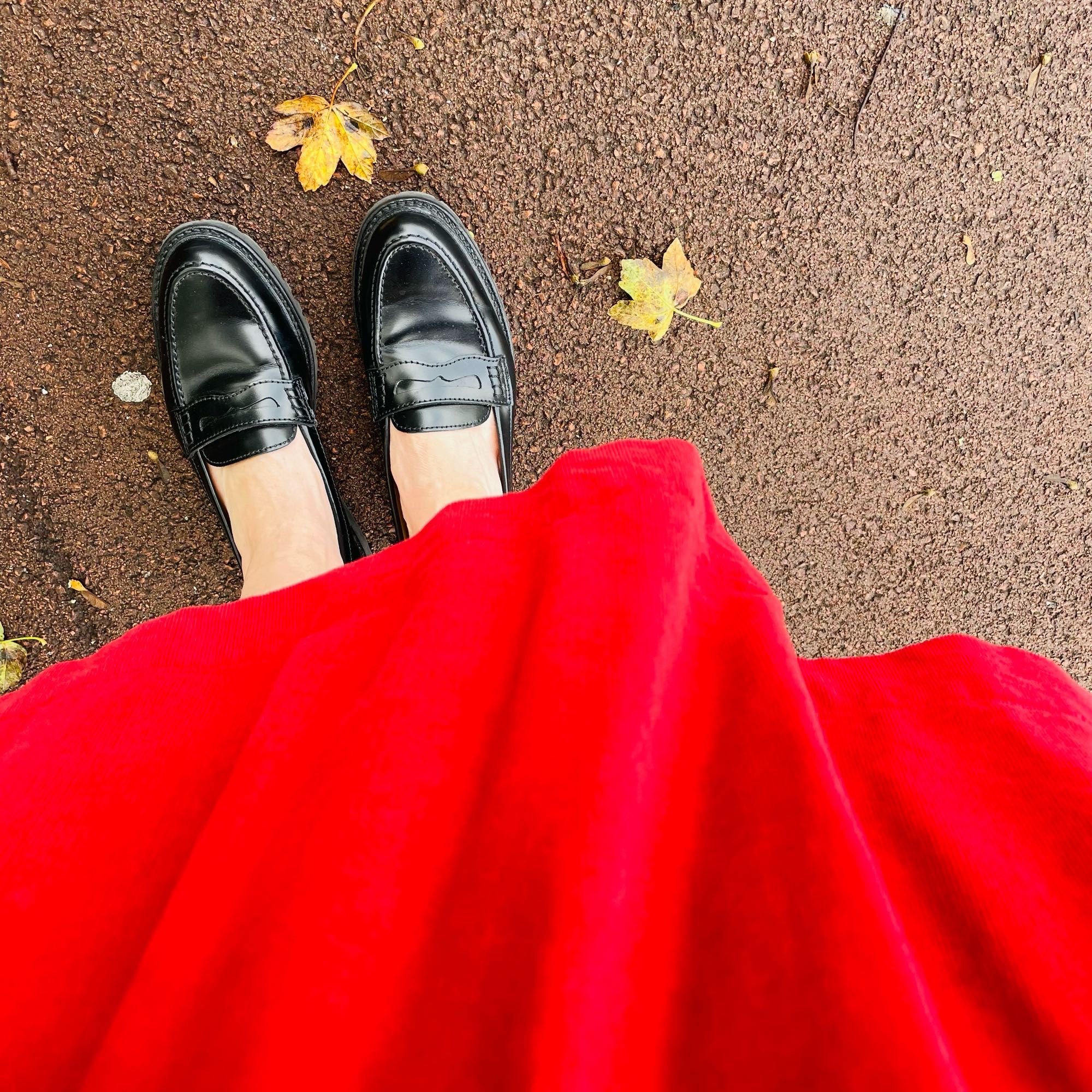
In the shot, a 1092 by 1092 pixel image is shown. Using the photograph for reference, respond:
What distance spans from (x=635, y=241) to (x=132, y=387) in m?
0.96

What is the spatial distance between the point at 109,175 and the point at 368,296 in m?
0.46

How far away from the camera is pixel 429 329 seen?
134 centimetres

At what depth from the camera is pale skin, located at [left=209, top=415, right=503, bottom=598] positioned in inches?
49.4

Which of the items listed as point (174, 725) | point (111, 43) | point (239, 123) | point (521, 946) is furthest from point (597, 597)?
point (111, 43)

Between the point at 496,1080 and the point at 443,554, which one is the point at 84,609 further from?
the point at 496,1080

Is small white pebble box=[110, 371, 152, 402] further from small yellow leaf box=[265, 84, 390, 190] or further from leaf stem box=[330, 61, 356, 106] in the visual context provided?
leaf stem box=[330, 61, 356, 106]

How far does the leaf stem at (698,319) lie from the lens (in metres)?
1.34

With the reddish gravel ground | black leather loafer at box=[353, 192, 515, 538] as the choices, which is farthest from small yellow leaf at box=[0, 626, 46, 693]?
black leather loafer at box=[353, 192, 515, 538]

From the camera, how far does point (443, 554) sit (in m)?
0.66

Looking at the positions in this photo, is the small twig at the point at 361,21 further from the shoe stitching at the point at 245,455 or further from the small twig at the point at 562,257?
the shoe stitching at the point at 245,455

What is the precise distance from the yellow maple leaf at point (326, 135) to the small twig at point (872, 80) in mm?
841

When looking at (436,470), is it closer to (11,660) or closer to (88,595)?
(88,595)

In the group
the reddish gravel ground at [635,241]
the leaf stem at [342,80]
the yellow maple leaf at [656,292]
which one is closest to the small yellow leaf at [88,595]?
the reddish gravel ground at [635,241]

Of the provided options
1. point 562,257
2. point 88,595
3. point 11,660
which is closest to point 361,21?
point 562,257
